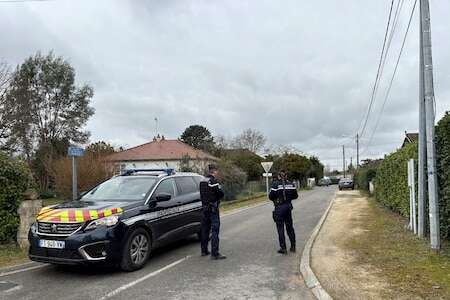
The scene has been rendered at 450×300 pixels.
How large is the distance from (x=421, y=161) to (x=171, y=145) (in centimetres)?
4974

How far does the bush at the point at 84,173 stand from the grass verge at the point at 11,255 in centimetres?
1693

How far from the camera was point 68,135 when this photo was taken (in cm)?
4828

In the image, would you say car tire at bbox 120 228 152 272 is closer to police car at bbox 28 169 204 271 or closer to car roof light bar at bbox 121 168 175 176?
police car at bbox 28 169 204 271

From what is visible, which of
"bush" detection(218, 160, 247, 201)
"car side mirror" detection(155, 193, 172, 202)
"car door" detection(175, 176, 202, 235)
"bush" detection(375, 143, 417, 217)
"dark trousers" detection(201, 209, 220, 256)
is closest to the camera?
"car side mirror" detection(155, 193, 172, 202)

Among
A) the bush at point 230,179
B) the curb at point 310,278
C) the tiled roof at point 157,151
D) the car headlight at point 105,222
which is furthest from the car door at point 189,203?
the tiled roof at point 157,151

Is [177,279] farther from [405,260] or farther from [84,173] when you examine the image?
[84,173]

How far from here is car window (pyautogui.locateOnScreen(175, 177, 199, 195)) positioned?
10188 mm

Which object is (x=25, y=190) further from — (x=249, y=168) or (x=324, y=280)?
(x=249, y=168)

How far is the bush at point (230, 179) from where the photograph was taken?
31672mm

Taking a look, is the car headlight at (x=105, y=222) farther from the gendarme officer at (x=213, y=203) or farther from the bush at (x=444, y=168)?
the bush at (x=444, y=168)

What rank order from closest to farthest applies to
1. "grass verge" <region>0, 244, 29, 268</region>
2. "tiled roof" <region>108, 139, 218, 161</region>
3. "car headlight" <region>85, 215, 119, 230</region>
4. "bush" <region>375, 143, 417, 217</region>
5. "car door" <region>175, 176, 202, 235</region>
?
"car headlight" <region>85, 215, 119, 230</region>, "grass verge" <region>0, 244, 29, 268</region>, "car door" <region>175, 176, 202, 235</region>, "bush" <region>375, 143, 417, 217</region>, "tiled roof" <region>108, 139, 218, 161</region>

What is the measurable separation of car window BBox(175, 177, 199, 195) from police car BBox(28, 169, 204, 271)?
0.09 m

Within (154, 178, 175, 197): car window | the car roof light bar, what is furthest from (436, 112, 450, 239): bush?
the car roof light bar

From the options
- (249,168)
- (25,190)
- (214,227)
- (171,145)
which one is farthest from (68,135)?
(214,227)
